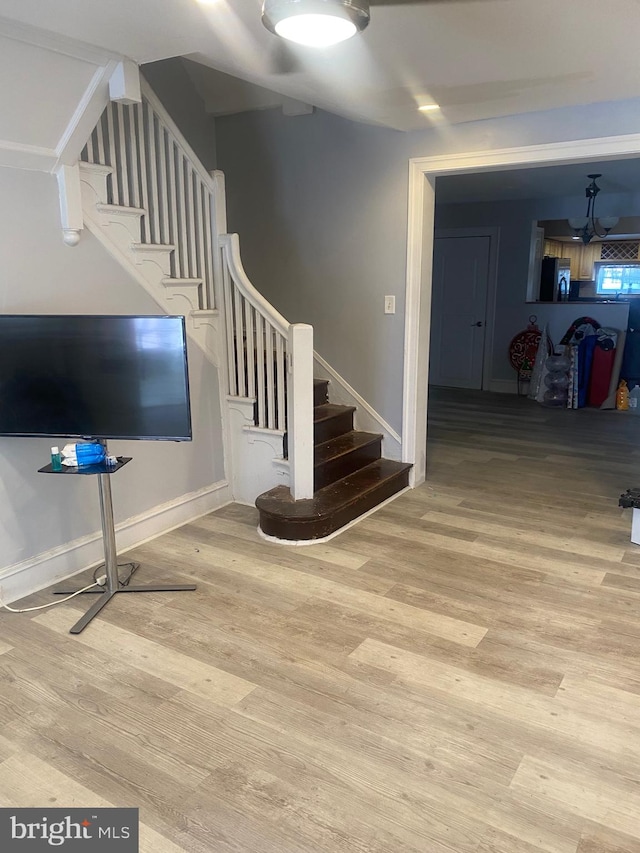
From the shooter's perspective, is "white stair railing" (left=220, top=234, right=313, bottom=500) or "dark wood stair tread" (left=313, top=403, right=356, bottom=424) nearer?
"white stair railing" (left=220, top=234, right=313, bottom=500)

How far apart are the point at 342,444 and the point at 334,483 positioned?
1.17ft

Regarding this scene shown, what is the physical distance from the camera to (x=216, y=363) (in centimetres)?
388

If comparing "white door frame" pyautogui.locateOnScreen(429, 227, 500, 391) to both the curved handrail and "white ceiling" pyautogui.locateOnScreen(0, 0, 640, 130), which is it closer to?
"white ceiling" pyautogui.locateOnScreen(0, 0, 640, 130)

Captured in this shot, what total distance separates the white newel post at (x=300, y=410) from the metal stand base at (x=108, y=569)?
94cm

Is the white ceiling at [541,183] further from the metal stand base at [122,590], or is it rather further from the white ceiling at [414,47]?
the metal stand base at [122,590]

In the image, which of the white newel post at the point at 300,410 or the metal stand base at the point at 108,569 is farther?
the white newel post at the point at 300,410

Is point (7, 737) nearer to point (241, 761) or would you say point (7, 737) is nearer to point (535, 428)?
point (241, 761)

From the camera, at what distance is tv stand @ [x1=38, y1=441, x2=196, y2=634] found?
105 inches

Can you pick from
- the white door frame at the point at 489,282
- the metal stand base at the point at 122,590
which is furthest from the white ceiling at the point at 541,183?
the metal stand base at the point at 122,590

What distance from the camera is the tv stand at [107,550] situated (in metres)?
2.66

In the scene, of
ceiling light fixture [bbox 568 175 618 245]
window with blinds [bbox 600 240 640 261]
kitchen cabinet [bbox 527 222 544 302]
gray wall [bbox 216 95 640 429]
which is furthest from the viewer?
window with blinds [bbox 600 240 640 261]

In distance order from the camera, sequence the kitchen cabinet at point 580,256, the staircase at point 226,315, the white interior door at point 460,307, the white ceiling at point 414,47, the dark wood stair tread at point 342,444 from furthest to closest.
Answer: the kitchen cabinet at point 580,256 < the white interior door at point 460,307 < the dark wood stair tread at point 342,444 < the staircase at point 226,315 < the white ceiling at point 414,47
